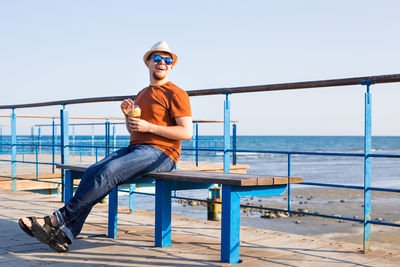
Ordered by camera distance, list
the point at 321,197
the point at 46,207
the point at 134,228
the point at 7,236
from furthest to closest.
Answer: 1. the point at 321,197
2. the point at 46,207
3. the point at 134,228
4. the point at 7,236

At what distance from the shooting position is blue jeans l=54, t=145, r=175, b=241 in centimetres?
267

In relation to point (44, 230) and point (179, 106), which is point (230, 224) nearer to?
point (179, 106)

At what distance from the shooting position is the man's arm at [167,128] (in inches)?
113

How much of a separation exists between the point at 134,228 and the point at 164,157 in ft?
3.54

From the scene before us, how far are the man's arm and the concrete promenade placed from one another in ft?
2.26

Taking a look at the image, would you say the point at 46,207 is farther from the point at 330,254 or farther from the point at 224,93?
the point at 330,254

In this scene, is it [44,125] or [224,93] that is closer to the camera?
[224,93]

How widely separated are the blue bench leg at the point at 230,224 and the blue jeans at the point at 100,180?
50cm

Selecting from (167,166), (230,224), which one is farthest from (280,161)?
(230,224)

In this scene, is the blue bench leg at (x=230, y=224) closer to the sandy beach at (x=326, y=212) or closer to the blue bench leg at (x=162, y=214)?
the blue bench leg at (x=162, y=214)

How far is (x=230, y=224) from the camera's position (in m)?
2.65

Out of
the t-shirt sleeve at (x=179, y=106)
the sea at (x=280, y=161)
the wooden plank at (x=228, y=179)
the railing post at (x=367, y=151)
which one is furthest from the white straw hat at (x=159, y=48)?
the railing post at (x=367, y=151)

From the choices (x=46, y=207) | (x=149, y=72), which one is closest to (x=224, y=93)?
(x=149, y=72)

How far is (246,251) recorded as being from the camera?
3082 millimetres
